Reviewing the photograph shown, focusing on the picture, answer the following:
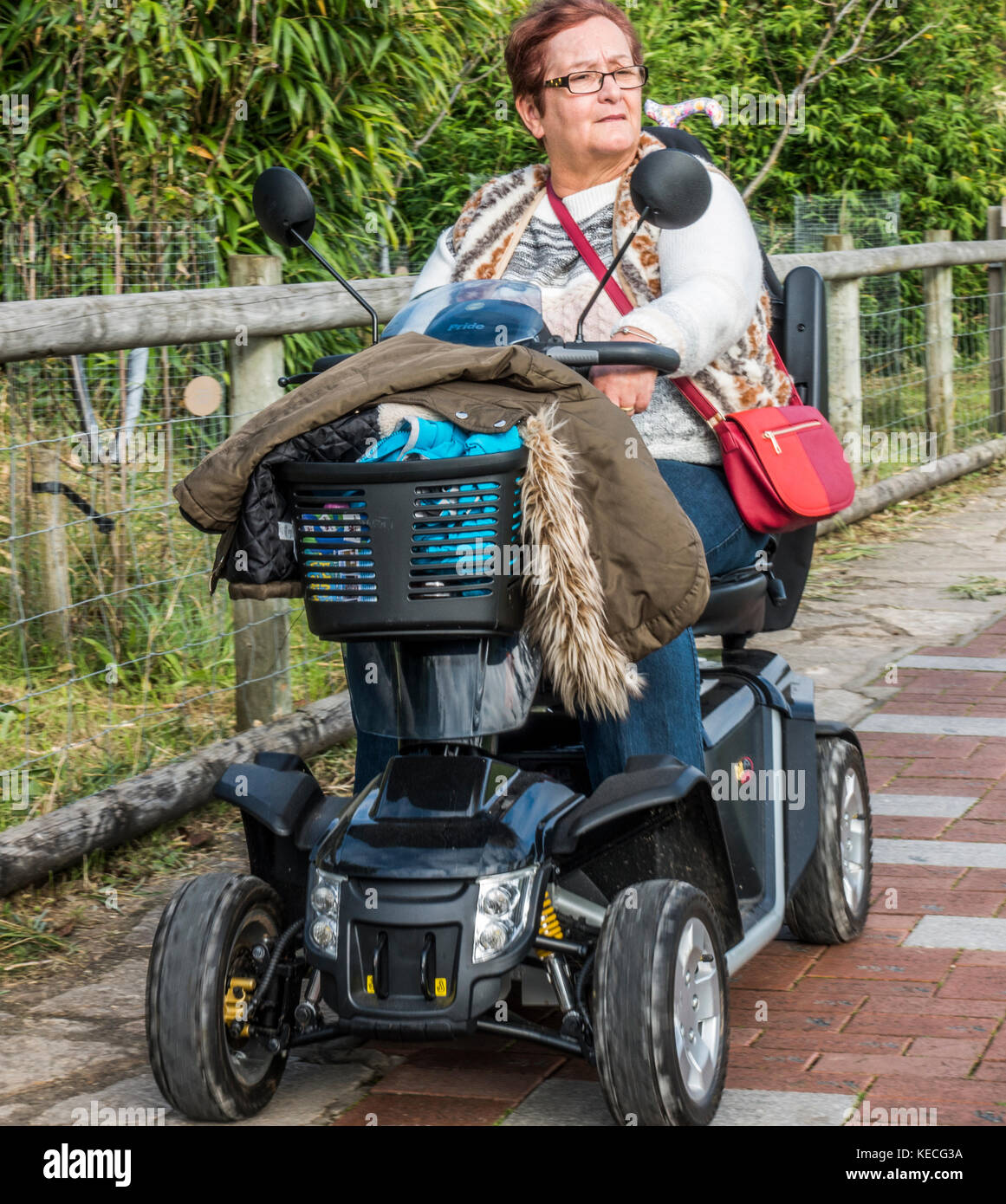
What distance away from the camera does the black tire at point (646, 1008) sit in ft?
8.32

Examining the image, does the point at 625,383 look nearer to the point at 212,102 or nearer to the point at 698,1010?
the point at 698,1010

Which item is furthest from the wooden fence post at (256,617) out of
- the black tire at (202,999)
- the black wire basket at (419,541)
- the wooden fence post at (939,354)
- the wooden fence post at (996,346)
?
the wooden fence post at (996,346)

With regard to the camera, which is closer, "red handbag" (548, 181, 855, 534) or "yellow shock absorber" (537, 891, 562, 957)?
"yellow shock absorber" (537, 891, 562, 957)

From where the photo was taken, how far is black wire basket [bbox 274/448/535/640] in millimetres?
2445

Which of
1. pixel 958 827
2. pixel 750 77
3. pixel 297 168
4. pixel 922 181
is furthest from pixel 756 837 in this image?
pixel 922 181

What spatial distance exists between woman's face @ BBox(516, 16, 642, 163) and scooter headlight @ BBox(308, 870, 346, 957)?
1.40m

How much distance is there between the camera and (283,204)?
288cm

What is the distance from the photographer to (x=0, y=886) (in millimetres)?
3803

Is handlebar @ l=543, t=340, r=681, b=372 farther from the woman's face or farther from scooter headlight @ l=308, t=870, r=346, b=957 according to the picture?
scooter headlight @ l=308, t=870, r=346, b=957

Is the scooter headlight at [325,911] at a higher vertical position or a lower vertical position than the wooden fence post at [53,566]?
lower

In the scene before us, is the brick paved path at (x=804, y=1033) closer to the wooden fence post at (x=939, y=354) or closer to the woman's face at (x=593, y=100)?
the woman's face at (x=593, y=100)

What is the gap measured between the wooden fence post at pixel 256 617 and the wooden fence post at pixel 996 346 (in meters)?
6.78

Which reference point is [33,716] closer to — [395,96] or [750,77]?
[395,96]

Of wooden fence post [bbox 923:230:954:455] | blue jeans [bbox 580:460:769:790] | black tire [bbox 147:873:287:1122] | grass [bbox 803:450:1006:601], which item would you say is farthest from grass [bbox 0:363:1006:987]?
wooden fence post [bbox 923:230:954:455]
